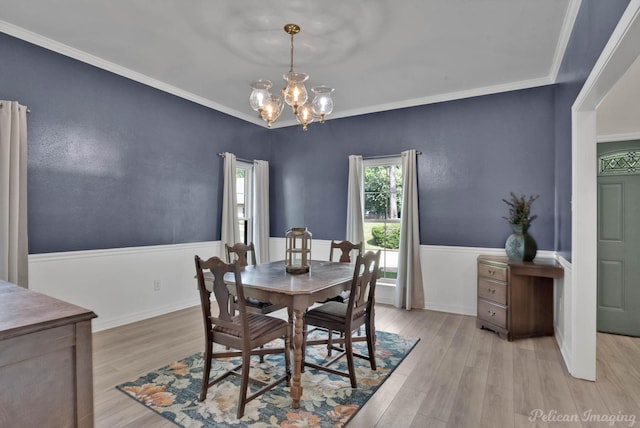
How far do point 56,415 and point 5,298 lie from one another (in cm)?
53

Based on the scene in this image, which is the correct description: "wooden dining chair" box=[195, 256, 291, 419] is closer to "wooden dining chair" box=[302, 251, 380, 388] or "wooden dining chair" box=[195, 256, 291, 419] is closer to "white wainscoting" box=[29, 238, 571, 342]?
"wooden dining chair" box=[302, 251, 380, 388]

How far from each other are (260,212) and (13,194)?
307 cm

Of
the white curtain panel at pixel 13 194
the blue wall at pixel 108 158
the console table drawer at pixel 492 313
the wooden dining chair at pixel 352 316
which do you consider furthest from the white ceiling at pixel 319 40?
the console table drawer at pixel 492 313

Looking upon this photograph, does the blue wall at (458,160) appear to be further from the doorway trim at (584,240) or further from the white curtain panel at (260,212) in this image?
the doorway trim at (584,240)

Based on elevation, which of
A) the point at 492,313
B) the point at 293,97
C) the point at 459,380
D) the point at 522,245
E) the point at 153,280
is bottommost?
the point at 459,380

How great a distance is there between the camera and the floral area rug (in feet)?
6.75

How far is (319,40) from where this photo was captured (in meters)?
3.02

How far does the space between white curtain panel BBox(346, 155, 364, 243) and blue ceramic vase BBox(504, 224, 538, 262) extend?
1.92 meters

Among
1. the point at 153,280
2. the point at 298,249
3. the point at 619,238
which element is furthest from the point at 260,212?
the point at 619,238

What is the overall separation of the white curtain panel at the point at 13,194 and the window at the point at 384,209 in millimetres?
3829

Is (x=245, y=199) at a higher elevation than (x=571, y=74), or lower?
lower

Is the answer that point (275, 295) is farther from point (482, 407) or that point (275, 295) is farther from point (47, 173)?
point (47, 173)

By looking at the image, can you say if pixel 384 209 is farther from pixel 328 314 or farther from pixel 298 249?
pixel 328 314

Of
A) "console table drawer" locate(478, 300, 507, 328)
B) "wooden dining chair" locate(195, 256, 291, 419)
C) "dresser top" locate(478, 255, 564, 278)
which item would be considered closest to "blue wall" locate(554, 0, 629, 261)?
"dresser top" locate(478, 255, 564, 278)
